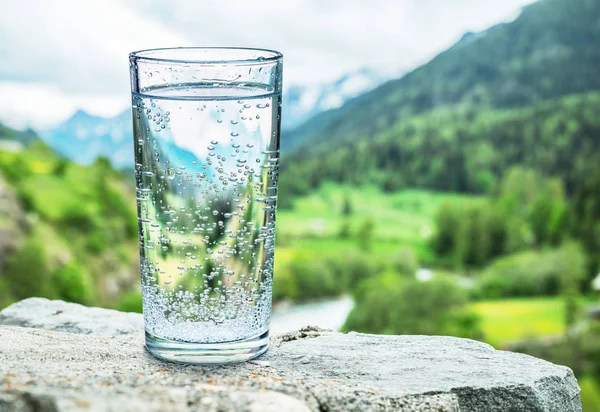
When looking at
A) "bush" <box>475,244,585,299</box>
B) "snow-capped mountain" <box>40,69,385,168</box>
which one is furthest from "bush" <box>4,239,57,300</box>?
A: "bush" <box>475,244,585,299</box>

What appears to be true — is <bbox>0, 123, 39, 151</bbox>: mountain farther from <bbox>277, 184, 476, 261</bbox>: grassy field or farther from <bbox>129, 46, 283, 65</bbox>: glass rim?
<bbox>129, 46, 283, 65</bbox>: glass rim

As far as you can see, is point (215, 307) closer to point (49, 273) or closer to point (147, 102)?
point (147, 102)

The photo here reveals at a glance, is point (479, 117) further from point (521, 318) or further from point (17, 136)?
point (17, 136)

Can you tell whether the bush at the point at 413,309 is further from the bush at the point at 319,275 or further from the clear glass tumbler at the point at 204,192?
the clear glass tumbler at the point at 204,192

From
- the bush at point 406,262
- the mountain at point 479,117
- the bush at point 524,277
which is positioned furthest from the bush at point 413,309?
the mountain at point 479,117

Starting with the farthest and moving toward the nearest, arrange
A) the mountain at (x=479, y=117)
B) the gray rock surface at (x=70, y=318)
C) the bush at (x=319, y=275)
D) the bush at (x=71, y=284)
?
the mountain at (x=479, y=117) < the bush at (x=319, y=275) < the bush at (x=71, y=284) < the gray rock surface at (x=70, y=318)

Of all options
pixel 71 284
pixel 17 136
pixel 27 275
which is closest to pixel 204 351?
pixel 27 275

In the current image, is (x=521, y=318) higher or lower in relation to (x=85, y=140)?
lower
